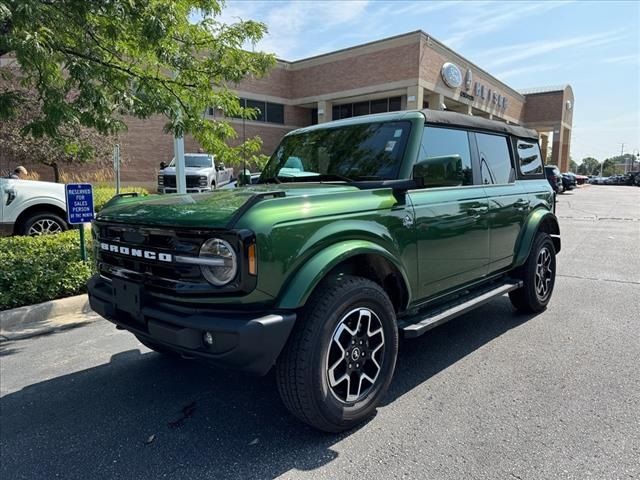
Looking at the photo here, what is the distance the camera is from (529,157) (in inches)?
204

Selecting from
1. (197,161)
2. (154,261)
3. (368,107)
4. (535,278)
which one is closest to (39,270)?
(154,261)

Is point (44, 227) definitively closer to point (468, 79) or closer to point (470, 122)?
point (470, 122)

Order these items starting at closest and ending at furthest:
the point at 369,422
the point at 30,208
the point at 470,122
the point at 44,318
→ 1. the point at 369,422
2. the point at 470,122
3. the point at 44,318
4. the point at 30,208

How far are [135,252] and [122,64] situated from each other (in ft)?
12.5

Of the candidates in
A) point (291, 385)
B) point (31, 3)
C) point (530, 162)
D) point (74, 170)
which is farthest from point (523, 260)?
point (74, 170)

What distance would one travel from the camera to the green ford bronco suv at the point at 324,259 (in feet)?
7.82

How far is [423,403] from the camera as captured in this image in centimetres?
310

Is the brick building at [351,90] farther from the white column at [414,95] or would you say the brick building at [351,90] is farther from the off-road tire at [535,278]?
the off-road tire at [535,278]

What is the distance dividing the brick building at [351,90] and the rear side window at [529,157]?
17.3 meters

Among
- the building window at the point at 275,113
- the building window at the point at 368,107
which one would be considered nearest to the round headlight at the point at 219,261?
the building window at the point at 368,107

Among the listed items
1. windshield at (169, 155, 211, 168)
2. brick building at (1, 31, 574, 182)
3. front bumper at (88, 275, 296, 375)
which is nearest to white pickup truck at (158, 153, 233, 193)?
windshield at (169, 155, 211, 168)

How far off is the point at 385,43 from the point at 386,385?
23790mm

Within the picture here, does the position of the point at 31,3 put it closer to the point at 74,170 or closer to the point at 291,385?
the point at 291,385

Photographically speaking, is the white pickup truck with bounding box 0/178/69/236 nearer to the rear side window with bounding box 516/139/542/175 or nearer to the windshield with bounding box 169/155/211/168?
the rear side window with bounding box 516/139/542/175
